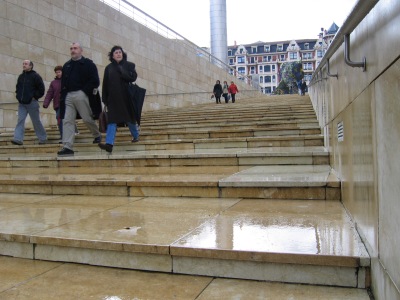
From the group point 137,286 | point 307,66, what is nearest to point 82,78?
point 137,286

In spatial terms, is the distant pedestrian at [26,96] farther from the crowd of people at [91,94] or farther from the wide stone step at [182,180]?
the wide stone step at [182,180]

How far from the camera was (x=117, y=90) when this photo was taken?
6.34 metres

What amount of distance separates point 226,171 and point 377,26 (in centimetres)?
301

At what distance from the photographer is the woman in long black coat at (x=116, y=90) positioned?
6.24m

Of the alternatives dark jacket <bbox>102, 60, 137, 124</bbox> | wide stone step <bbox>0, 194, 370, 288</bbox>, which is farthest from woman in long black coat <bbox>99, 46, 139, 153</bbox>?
wide stone step <bbox>0, 194, 370, 288</bbox>

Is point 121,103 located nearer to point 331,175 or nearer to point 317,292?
point 331,175

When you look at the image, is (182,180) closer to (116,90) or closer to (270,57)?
(116,90)

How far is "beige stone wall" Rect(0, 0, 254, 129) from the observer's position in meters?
10.4

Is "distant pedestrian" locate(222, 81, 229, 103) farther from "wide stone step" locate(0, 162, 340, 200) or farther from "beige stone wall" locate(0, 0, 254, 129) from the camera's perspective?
"wide stone step" locate(0, 162, 340, 200)

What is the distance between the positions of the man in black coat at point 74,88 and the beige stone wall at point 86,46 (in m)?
4.68

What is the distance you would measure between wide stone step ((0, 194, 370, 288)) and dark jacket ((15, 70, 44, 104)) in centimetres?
452

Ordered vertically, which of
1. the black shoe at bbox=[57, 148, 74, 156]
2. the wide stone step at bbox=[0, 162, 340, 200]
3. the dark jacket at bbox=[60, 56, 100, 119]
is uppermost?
the dark jacket at bbox=[60, 56, 100, 119]

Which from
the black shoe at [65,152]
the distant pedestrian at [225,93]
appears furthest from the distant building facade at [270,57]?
the black shoe at [65,152]

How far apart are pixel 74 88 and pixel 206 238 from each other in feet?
14.5
